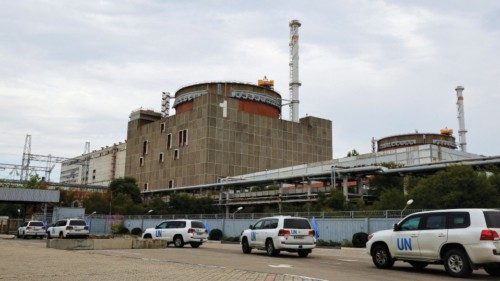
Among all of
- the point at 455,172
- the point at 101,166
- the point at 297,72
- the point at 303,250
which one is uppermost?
the point at 297,72

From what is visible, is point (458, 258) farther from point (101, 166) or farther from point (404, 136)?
point (101, 166)

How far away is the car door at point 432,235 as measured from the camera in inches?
553

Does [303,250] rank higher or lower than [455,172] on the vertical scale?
lower

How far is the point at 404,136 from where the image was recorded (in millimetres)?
118000

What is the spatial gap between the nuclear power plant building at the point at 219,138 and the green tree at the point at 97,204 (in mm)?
19454

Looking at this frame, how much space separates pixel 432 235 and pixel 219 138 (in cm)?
8123

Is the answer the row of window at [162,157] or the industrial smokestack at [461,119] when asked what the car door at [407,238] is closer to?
the row of window at [162,157]

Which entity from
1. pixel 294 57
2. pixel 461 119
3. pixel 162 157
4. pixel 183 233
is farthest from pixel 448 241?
pixel 461 119

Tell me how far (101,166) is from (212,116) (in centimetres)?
7818

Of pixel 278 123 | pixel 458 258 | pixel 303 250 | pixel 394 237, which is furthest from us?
pixel 278 123

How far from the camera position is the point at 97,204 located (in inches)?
3029

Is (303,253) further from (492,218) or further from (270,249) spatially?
(492,218)

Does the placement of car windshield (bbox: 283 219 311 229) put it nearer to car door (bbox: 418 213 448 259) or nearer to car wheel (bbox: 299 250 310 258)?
car wheel (bbox: 299 250 310 258)

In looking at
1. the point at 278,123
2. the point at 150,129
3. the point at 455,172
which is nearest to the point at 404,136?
the point at 278,123
